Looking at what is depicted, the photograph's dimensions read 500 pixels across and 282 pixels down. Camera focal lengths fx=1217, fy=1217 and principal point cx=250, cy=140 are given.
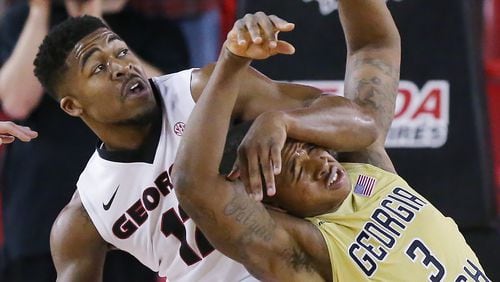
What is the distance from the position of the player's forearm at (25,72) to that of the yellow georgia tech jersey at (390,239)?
1472mm

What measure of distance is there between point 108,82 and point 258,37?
641 millimetres

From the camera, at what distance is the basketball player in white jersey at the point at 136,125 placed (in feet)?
10.3

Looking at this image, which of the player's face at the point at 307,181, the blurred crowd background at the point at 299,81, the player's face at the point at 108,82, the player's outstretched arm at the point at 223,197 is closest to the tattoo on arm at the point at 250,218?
the player's outstretched arm at the point at 223,197

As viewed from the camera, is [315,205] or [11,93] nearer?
[315,205]

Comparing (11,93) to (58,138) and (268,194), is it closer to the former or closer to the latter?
(58,138)

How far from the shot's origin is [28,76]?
4203mm

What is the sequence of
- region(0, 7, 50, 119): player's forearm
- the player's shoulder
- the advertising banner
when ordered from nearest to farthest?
the player's shoulder, region(0, 7, 50, 119): player's forearm, the advertising banner

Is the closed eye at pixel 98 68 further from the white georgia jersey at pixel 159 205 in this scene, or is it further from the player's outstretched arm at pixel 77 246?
the player's outstretched arm at pixel 77 246

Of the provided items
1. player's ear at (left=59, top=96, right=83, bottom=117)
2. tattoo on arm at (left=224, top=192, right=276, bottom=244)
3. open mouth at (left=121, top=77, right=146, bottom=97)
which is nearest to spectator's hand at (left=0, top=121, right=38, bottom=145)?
player's ear at (left=59, top=96, right=83, bottom=117)

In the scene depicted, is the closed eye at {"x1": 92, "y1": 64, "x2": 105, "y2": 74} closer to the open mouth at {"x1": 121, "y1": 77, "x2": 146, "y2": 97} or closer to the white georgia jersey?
the open mouth at {"x1": 121, "y1": 77, "x2": 146, "y2": 97}

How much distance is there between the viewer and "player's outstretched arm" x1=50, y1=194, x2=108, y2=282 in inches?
131

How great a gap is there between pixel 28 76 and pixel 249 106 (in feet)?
4.24

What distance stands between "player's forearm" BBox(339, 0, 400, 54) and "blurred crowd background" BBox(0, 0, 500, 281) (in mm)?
982

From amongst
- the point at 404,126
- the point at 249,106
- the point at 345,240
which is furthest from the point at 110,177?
the point at 404,126
